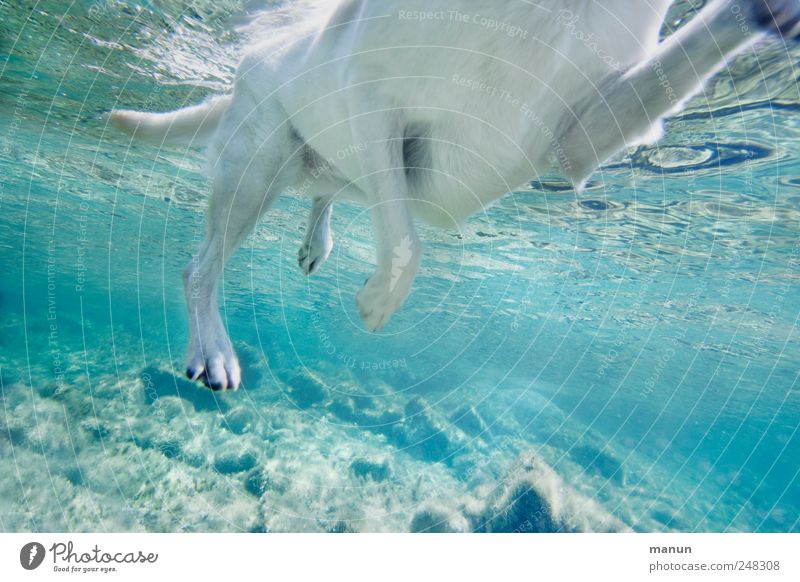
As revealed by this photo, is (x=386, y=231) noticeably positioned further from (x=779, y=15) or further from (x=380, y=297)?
(x=779, y=15)

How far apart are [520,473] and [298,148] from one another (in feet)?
30.7

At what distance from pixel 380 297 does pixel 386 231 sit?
371mm

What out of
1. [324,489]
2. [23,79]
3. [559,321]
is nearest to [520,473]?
[324,489]

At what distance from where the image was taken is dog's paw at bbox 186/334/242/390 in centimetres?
316

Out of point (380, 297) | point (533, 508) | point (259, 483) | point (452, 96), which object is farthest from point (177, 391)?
point (452, 96)

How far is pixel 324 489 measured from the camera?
969cm

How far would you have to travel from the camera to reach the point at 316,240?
4.34 m

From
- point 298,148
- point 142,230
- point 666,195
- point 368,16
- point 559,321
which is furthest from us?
point 559,321

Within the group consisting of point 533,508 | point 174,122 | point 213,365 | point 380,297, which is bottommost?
point 533,508

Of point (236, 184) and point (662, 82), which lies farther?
point (236, 184)

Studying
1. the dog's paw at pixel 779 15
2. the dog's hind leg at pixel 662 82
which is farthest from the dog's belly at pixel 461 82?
the dog's paw at pixel 779 15

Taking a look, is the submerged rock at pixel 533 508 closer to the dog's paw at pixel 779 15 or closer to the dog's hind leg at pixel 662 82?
the dog's hind leg at pixel 662 82

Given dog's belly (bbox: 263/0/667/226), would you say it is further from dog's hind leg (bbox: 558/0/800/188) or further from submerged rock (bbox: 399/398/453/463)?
submerged rock (bbox: 399/398/453/463)

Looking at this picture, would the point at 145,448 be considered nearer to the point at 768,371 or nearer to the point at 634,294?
the point at 634,294
